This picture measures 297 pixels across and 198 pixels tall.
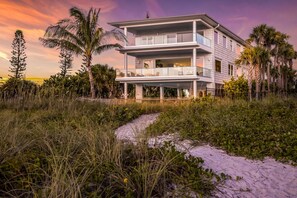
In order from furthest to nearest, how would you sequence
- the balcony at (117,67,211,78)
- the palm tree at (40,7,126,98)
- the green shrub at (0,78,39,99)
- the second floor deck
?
the balcony at (117,67,211,78) → the second floor deck → the palm tree at (40,7,126,98) → the green shrub at (0,78,39,99)

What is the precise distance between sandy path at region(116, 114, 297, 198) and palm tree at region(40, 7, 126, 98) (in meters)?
21.8

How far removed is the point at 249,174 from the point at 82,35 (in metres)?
24.3

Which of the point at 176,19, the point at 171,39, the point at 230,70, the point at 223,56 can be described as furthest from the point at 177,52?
the point at 230,70

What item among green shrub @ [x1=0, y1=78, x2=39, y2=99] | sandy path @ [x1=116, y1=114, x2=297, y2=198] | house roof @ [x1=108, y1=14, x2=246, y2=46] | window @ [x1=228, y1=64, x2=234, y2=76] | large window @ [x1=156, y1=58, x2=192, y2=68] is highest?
house roof @ [x1=108, y1=14, x2=246, y2=46]

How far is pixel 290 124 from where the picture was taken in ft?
33.7

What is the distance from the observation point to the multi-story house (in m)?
29.7

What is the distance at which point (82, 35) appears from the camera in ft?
93.1

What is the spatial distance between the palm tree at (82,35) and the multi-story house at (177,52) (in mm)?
3160

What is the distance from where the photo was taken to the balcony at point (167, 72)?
29.3m

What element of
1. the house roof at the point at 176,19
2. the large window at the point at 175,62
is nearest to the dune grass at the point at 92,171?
the house roof at the point at 176,19

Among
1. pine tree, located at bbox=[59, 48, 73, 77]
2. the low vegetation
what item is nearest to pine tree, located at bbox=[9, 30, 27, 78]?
pine tree, located at bbox=[59, 48, 73, 77]

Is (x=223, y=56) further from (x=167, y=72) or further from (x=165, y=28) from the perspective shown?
(x=167, y=72)

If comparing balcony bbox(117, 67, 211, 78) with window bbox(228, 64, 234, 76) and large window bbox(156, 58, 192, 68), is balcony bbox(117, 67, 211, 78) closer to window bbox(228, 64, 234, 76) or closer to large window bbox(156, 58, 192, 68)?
large window bbox(156, 58, 192, 68)

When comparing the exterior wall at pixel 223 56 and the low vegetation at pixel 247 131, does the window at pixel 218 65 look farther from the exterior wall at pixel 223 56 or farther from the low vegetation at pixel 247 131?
the low vegetation at pixel 247 131
